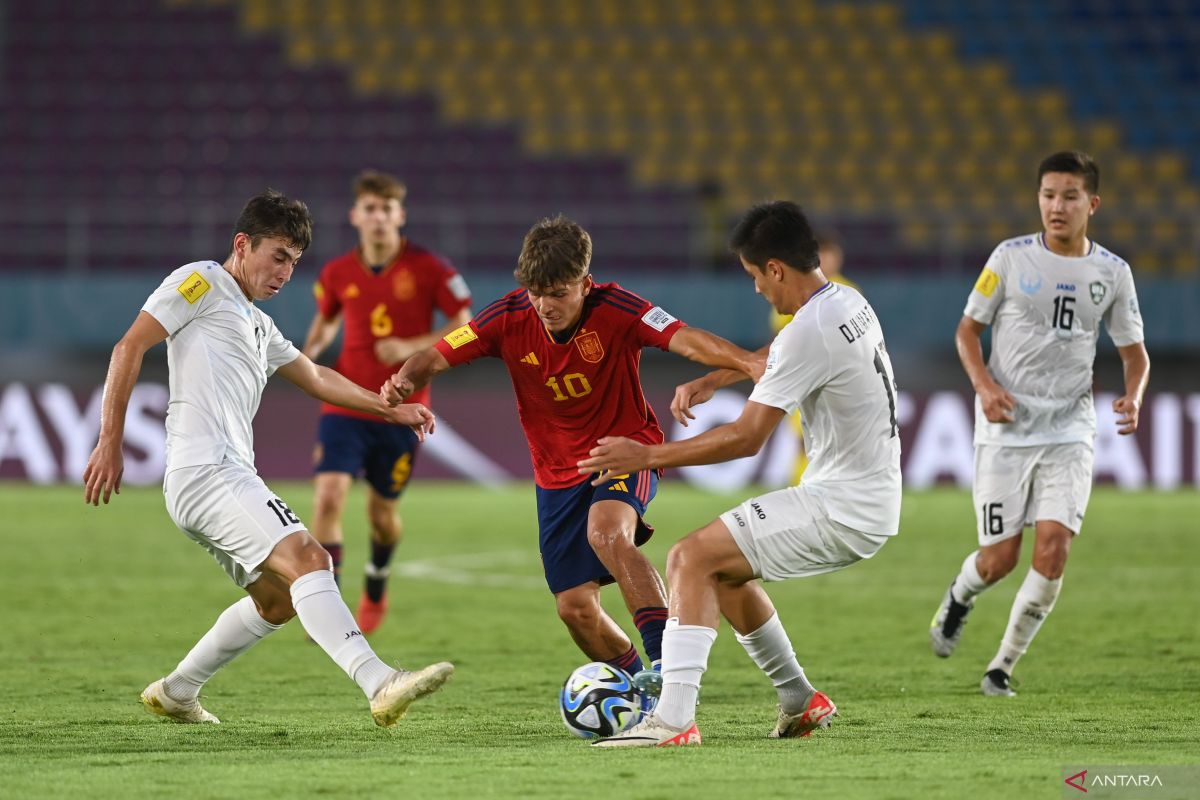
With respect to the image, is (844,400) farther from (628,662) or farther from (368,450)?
(368,450)

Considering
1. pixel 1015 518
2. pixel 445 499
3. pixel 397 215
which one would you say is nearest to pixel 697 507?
pixel 445 499

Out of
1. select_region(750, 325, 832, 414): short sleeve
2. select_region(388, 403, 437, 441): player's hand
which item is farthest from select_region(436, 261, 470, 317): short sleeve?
select_region(750, 325, 832, 414): short sleeve

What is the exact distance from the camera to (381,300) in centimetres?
939

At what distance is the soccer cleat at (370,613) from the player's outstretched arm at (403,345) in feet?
4.46

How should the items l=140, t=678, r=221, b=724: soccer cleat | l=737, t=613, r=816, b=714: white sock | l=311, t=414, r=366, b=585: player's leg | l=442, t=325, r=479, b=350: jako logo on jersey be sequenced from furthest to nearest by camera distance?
l=311, t=414, r=366, b=585: player's leg < l=442, t=325, r=479, b=350: jako logo on jersey < l=140, t=678, r=221, b=724: soccer cleat < l=737, t=613, r=816, b=714: white sock

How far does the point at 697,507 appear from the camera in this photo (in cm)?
1580

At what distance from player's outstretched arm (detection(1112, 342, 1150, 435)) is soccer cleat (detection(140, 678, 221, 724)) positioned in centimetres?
393

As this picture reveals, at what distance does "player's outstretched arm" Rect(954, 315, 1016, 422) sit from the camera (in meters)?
7.21

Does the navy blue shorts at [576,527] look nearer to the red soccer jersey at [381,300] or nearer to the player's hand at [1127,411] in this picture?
the player's hand at [1127,411]

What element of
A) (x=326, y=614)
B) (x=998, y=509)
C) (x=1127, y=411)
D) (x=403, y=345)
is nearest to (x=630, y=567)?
(x=326, y=614)

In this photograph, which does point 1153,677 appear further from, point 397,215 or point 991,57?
point 991,57

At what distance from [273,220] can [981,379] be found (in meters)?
3.14

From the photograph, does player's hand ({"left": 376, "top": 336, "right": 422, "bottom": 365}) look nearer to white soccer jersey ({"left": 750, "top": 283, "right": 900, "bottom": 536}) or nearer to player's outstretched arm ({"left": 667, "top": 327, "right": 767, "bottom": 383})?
player's outstretched arm ({"left": 667, "top": 327, "right": 767, "bottom": 383})

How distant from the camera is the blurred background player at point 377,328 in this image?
30.2 ft
